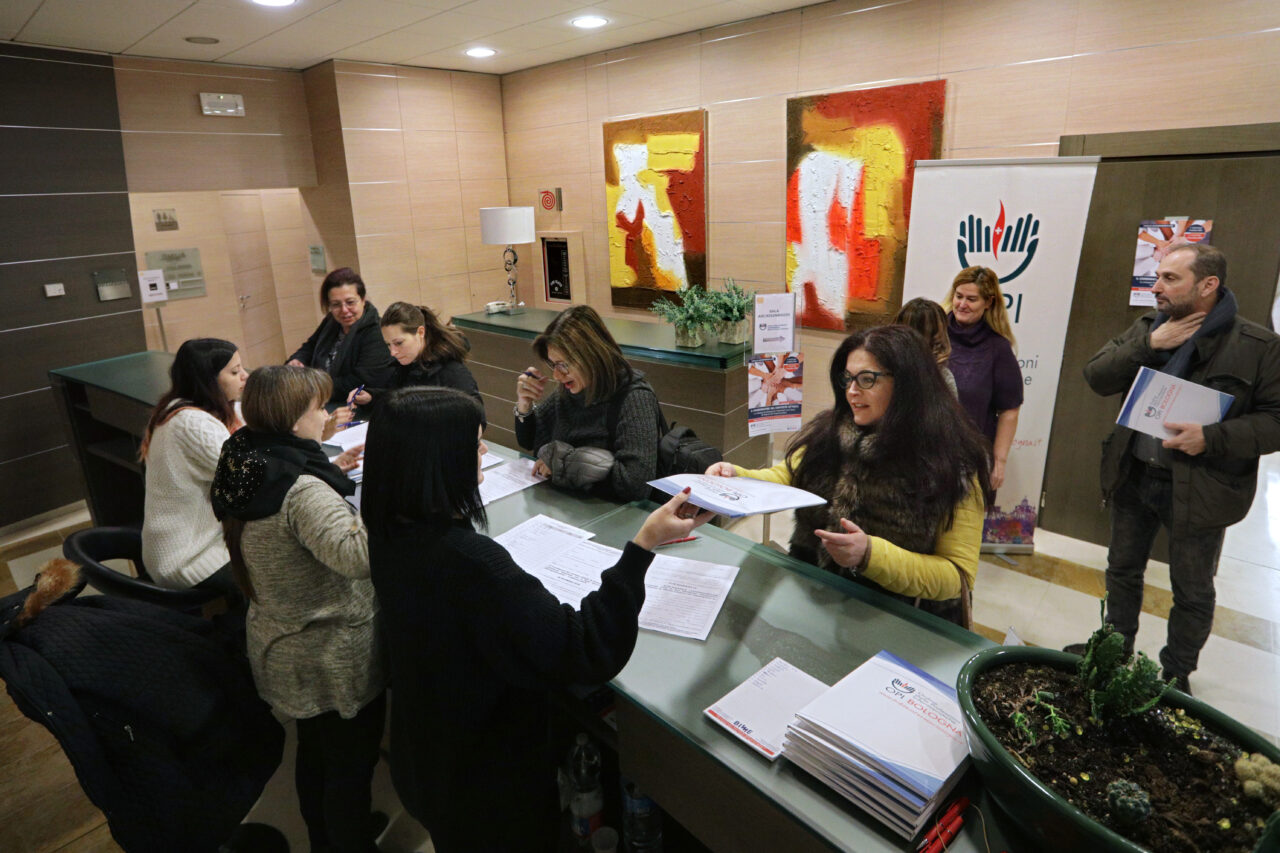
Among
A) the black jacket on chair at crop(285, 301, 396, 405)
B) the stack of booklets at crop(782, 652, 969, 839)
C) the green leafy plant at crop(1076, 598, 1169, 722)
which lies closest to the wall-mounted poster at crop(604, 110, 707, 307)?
the black jacket on chair at crop(285, 301, 396, 405)

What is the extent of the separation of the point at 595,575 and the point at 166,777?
103 centimetres

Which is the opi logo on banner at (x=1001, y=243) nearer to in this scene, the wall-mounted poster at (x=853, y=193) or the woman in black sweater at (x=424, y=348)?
the wall-mounted poster at (x=853, y=193)

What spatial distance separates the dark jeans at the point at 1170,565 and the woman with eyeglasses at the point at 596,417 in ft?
6.11

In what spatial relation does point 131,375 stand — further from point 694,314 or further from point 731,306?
point 731,306

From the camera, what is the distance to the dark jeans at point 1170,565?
2.50m

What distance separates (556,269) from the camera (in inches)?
251

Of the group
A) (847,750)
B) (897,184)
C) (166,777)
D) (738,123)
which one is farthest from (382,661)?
(738,123)

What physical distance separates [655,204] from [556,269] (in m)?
1.31

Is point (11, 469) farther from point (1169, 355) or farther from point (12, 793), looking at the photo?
point (1169, 355)

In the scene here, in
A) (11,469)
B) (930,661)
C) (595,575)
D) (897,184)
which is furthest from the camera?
(11,469)

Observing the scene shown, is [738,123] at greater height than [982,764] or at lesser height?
greater

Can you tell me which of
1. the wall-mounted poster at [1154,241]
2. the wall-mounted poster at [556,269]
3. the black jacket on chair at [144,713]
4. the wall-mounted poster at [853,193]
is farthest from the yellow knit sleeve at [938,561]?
the wall-mounted poster at [556,269]

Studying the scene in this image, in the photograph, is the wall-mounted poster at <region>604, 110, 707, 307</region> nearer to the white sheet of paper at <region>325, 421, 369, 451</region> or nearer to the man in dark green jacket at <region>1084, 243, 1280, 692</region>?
the white sheet of paper at <region>325, 421, 369, 451</region>

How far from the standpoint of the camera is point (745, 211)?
499cm
